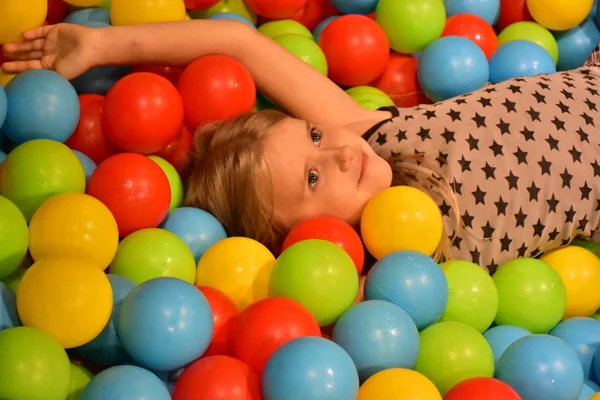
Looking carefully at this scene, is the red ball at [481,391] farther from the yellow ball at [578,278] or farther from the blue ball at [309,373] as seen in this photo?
the yellow ball at [578,278]

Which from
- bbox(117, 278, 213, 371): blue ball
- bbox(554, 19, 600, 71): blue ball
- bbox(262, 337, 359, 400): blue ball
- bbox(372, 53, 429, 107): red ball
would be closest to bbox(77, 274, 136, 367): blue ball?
bbox(117, 278, 213, 371): blue ball

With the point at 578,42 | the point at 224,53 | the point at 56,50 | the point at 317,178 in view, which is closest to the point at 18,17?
the point at 56,50

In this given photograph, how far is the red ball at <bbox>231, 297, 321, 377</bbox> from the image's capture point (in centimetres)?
112

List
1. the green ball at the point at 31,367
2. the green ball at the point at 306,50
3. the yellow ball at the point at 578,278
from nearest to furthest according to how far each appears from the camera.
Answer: the green ball at the point at 31,367 → the yellow ball at the point at 578,278 → the green ball at the point at 306,50

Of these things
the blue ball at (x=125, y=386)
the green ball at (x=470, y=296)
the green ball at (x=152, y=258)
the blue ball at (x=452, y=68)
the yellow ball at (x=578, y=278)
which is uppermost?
the blue ball at (x=452, y=68)

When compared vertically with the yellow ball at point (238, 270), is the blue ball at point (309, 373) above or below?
above

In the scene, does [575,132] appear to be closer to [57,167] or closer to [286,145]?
[286,145]

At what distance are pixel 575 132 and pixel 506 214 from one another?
28 cm

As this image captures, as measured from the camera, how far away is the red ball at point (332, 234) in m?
1.43

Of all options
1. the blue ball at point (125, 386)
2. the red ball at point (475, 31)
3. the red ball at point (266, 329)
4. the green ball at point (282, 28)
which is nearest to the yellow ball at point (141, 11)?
the green ball at point (282, 28)

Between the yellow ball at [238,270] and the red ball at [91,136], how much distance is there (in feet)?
1.29

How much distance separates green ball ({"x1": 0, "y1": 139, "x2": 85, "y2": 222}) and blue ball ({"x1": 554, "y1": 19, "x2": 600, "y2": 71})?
1.58 m

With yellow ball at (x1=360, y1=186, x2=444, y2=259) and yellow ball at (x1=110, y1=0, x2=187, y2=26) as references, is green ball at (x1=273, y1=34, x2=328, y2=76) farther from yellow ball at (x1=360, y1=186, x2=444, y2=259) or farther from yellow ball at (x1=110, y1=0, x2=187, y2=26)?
yellow ball at (x1=360, y1=186, x2=444, y2=259)

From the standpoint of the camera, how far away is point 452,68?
2.03 metres
